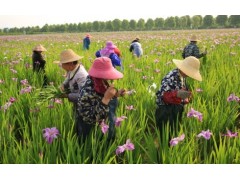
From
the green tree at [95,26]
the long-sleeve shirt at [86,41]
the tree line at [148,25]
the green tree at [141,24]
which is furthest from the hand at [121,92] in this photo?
the green tree at [95,26]

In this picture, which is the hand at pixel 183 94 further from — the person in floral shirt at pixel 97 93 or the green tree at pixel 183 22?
the green tree at pixel 183 22

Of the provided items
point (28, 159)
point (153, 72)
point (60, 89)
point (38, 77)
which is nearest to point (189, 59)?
point (60, 89)

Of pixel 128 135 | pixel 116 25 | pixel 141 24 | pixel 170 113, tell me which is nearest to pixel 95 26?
pixel 116 25

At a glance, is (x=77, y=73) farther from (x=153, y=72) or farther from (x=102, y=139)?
(x=153, y=72)

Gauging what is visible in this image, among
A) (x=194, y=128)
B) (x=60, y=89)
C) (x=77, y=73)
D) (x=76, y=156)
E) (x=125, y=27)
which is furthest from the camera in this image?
(x=125, y=27)

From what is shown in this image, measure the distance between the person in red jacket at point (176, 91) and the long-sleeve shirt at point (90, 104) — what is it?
66 cm

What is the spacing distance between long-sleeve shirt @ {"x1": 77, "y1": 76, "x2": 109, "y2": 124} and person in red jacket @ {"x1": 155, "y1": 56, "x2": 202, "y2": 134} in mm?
657

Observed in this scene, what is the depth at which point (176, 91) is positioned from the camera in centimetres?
278

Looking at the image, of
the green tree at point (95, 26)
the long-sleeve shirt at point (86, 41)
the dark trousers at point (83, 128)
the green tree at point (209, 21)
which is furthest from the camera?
the green tree at point (95, 26)

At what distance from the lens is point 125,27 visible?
238ft

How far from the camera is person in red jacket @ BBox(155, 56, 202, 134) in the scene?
279cm

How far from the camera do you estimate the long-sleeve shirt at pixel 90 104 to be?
2.47 m

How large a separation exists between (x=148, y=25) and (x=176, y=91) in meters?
69.9
